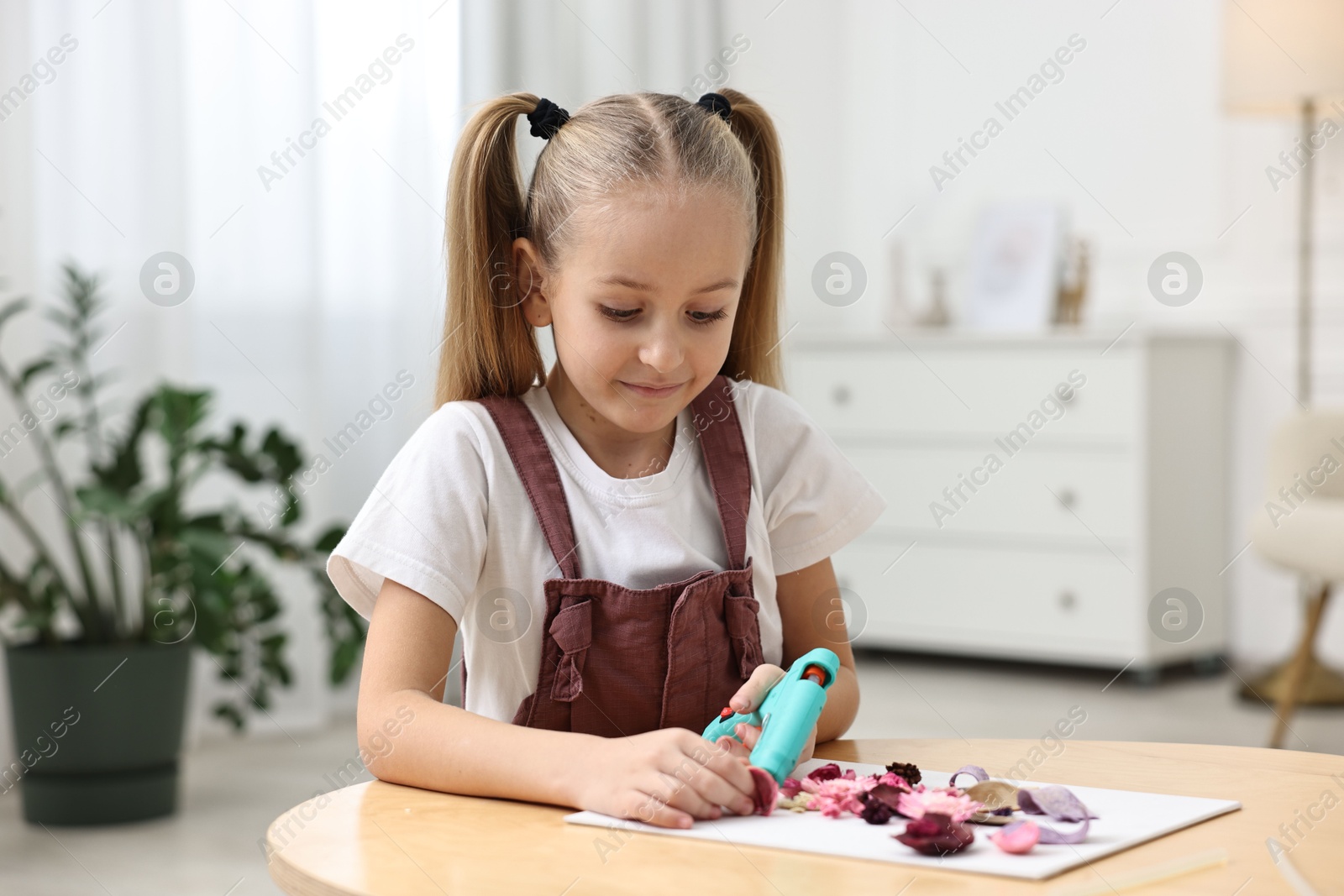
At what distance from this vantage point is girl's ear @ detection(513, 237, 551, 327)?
1.15m

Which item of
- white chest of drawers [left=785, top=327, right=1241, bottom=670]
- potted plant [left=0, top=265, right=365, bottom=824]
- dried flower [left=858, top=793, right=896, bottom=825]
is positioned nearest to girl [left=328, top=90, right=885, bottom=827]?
dried flower [left=858, top=793, right=896, bottom=825]

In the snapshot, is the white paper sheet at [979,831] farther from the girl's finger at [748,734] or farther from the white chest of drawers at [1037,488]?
the white chest of drawers at [1037,488]

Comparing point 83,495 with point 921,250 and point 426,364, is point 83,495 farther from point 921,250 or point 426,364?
point 921,250

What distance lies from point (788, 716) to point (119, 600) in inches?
79.2

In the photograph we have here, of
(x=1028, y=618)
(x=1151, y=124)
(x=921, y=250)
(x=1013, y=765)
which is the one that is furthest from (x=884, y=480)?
(x=1013, y=765)

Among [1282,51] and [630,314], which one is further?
[1282,51]

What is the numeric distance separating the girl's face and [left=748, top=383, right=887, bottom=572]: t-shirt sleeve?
0.49 feet

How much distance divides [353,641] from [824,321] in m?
2.40

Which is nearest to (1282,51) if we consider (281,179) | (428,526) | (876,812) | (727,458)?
(281,179)

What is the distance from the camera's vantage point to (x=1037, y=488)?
377cm

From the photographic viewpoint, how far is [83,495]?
2.44 meters

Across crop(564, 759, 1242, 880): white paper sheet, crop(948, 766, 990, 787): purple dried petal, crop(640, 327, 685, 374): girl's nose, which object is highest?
crop(640, 327, 685, 374): girl's nose

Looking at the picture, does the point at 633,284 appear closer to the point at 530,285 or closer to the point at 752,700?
the point at 530,285

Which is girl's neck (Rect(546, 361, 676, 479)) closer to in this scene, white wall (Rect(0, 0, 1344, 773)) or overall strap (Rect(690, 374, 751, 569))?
overall strap (Rect(690, 374, 751, 569))
